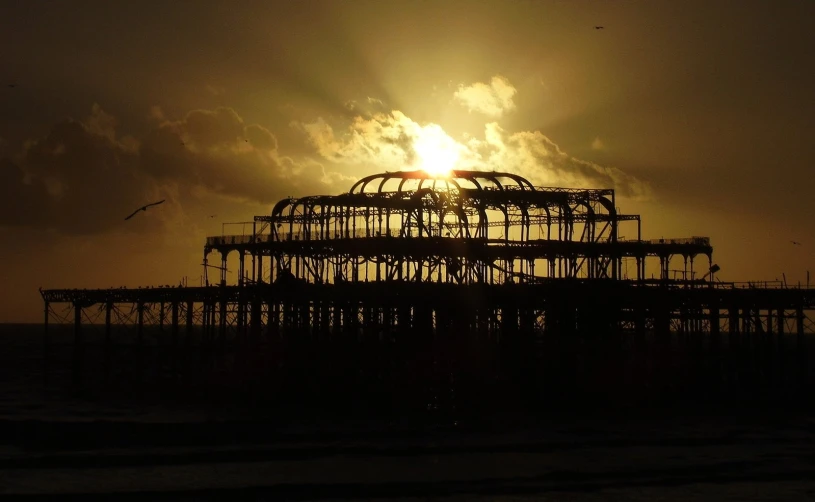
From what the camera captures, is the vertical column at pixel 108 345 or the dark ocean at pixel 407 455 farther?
the vertical column at pixel 108 345

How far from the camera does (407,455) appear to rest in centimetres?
4356

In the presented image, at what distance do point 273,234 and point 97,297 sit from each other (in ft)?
51.4

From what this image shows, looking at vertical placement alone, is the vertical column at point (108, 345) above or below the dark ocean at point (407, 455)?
above

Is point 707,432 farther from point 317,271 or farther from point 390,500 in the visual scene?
point 317,271

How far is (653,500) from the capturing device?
1422 inches

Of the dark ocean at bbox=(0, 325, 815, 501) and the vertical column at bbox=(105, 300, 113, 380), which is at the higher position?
the vertical column at bbox=(105, 300, 113, 380)

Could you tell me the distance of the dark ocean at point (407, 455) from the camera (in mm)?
37500

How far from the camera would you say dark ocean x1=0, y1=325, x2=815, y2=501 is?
37500 millimetres

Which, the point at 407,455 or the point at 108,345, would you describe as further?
the point at 108,345

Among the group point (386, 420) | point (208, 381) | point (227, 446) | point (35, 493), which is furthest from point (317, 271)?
point (35, 493)

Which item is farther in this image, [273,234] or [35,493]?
[273,234]

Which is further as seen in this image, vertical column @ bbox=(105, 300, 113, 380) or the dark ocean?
vertical column @ bbox=(105, 300, 113, 380)

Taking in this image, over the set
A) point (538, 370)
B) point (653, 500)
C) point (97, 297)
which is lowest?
point (653, 500)

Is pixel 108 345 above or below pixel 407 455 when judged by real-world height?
above
